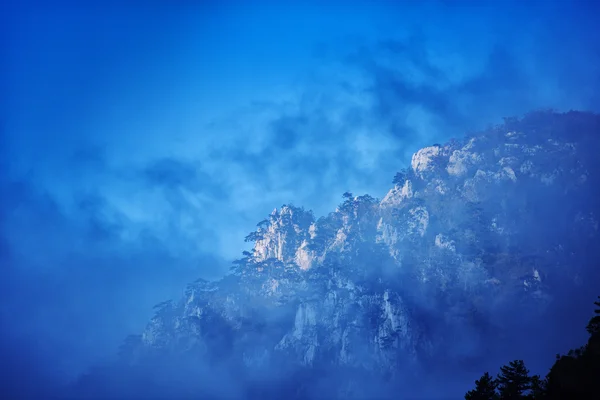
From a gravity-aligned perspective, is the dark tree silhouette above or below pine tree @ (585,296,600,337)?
below

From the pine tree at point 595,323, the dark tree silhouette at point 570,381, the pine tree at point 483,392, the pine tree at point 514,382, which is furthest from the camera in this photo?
the pine tree at point 514,382

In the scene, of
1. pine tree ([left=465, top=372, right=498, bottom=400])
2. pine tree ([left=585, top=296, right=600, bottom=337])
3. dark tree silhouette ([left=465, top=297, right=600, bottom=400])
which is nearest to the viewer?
dark tree silhouette ([left=465, top=297, right=600, bottom=400])

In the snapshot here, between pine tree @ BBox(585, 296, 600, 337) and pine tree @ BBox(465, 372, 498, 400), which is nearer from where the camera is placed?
pine tree @ BBox(585, 296, 600, 337)

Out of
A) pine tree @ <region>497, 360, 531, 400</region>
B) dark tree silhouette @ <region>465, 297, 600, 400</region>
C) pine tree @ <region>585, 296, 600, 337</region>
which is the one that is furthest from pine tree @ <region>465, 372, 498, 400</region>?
pine tree @ <region>585, 296, 600, 337</region>

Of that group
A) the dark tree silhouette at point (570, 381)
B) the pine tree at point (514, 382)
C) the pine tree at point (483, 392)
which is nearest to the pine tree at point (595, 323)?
the dark tree silhouette at point (570, 381)

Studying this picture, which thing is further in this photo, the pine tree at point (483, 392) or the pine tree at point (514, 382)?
the pine tree at point (514, 382)

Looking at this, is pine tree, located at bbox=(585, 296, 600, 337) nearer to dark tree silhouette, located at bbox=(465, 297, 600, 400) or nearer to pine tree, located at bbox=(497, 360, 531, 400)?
dark tree silhouette, located at bbox=(465, 297, 600, 400)

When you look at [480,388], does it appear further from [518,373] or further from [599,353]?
[599,353]

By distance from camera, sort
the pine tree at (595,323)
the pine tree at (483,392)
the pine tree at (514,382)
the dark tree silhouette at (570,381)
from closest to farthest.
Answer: the dark tree silhouette at (570,381) < the pine tree at (595,323) < the pine tree at (483,392) < the pine tree at (514,382)

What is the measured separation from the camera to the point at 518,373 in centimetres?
6588

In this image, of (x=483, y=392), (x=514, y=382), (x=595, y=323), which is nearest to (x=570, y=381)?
(x=595, y=323)

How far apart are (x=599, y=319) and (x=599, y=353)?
5.81 meters

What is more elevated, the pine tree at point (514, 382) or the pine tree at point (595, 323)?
the pine tree at point (595, 323)

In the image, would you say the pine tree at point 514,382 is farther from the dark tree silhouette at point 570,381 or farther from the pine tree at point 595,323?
the pine tree at point 595,323
